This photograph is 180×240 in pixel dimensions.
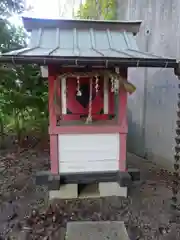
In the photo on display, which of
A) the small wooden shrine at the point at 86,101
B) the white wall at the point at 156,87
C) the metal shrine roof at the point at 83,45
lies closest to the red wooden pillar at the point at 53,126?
the small wooden shrine at the point at 86,101

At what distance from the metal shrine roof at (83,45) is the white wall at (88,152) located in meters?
1.05

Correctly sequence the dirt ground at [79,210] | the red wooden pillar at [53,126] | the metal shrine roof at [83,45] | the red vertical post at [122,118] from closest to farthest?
the metal shrine roof at [83,45] → the dirt ground at [79,210] → the red wooden pillar at [53,126] → the red vertical post at [122,118]

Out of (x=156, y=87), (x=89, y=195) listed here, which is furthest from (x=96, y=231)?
(x=156, y=87)

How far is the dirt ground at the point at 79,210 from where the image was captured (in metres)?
2.52

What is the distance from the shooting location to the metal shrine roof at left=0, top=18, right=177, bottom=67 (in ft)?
7.51

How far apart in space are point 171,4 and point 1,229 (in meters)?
4.41

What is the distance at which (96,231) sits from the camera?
2.40 meters

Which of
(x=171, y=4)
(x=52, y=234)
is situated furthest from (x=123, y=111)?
(x=171, y=4)

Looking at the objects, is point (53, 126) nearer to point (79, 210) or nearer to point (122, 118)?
point (122, 118)

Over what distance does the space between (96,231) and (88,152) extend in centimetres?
99

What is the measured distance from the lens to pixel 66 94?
3100mm

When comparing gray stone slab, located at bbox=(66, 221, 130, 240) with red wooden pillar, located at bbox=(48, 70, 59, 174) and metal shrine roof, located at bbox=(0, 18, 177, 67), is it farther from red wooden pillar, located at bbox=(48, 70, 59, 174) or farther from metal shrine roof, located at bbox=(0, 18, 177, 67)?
metal shrine roof, located at bbox=(0, 18, 177, 67)

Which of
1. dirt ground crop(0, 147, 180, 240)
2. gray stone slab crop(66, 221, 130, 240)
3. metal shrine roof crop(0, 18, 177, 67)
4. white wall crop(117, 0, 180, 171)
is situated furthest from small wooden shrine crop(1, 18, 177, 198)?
white wall crop(117, 0, 180, 171)

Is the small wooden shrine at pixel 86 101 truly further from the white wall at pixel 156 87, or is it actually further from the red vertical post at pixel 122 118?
the white wall at pixel 156 87
